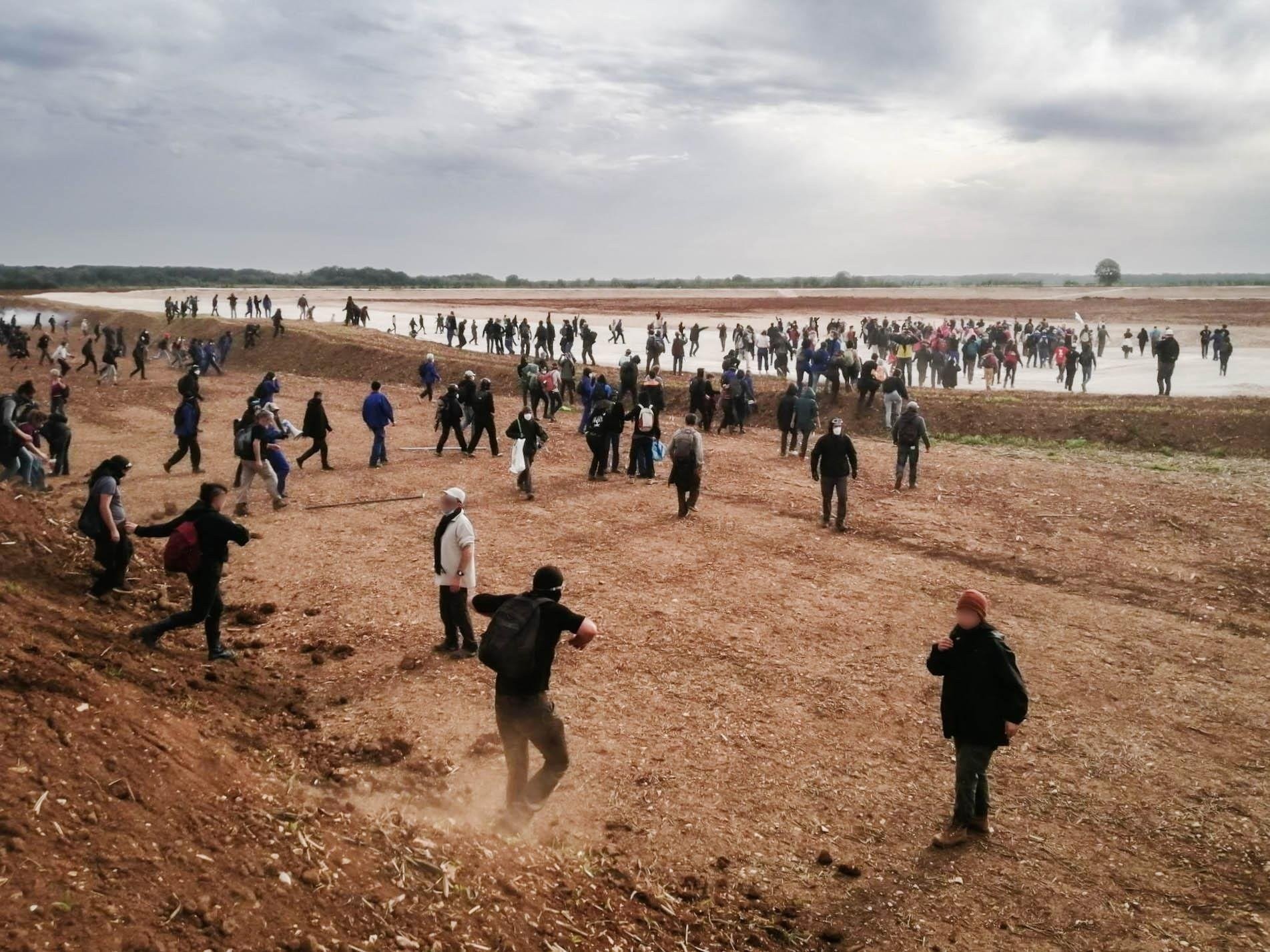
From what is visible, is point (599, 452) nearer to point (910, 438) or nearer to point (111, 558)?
point (910, 438)

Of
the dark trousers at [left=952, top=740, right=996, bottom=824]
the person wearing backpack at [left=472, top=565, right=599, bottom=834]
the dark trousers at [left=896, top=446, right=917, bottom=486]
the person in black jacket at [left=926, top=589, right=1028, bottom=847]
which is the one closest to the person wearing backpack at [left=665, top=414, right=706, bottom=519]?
the dark trousers at [left=896, top=446, right=917, bottom=486]

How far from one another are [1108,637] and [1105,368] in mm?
28267

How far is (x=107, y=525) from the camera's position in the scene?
365 inches

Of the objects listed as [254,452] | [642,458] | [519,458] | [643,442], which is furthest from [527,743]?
[642,458]

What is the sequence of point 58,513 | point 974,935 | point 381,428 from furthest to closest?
point 381,428, point 58,513, point 974,935

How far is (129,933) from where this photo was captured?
13.8 ft

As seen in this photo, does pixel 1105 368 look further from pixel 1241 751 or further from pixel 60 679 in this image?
pixel 60 679

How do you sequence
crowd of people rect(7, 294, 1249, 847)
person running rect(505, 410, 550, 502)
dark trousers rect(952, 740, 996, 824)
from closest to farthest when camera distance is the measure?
crowd of people rect(7, 294, 1249, 847) < dark trousers rect(952, 740, 996, 824) < person running rect(505, 410, 550, 502)

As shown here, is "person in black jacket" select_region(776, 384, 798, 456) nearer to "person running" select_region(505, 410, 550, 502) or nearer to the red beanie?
"person running" select_region(505, 410, 550, 502)

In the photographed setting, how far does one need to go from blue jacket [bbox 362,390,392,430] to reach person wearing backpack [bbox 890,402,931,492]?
32.1 ft

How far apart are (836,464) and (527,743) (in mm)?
9289

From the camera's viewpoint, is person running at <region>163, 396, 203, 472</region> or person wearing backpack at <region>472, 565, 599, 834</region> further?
person running at <region>163, 396, 203, 472</region>

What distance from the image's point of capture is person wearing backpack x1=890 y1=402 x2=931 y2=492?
1658 centimetres

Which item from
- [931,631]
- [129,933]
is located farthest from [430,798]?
[931,631]
